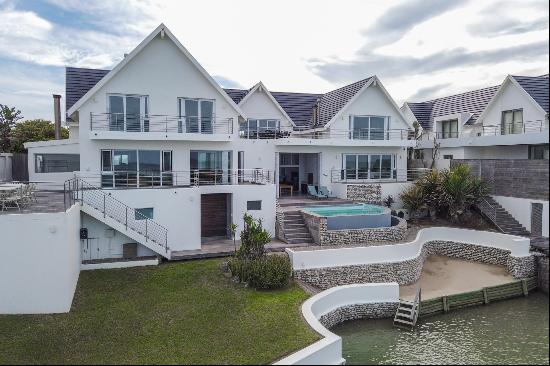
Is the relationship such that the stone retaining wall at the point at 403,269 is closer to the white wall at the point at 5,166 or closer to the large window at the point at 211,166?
the large window at the point at 211,166

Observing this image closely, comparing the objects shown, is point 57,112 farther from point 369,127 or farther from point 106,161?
point 369,127

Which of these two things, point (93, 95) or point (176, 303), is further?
point (93, 95)

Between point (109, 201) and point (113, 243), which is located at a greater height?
point (109, 201)

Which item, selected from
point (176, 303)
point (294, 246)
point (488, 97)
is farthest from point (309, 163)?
point (176, 303)

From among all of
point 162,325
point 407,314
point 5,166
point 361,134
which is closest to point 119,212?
point 162,325

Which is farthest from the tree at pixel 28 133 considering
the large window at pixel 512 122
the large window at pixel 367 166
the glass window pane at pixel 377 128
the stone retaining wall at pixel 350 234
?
the large window at pixel 512 122

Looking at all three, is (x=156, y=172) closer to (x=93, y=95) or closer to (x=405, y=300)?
(x=93, y=95)

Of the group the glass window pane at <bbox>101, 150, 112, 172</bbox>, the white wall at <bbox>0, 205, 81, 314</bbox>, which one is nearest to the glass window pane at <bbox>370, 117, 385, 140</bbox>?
the glass window pane at <bbox>101, 150, 112, 172</bbox>
